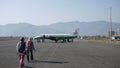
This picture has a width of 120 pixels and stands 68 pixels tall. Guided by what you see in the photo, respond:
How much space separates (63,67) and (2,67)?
12.1 ft

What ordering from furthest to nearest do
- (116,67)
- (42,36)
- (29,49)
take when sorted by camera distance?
(42,36) → (29,49) → (116,67)

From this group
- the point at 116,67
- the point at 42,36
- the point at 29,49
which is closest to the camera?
the point at 116,67

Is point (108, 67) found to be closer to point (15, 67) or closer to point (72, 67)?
point (72, 67)

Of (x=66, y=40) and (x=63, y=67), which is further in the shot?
(x=66, y=40)

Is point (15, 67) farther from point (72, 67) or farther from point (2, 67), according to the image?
point (72, 67)

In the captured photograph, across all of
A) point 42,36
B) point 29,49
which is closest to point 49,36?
point 42,36

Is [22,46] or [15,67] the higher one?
[22,46]

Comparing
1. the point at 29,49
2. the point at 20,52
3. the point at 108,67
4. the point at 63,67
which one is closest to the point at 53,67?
the point at 63,67

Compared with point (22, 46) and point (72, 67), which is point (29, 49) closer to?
point (22, 46)

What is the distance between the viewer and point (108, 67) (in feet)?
51.0

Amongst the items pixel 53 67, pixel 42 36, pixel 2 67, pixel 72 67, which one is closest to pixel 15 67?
pixel 2 67

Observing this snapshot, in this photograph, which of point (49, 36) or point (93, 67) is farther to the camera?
point (49, 36)

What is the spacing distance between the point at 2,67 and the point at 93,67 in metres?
5.48

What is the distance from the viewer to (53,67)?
615 inches
